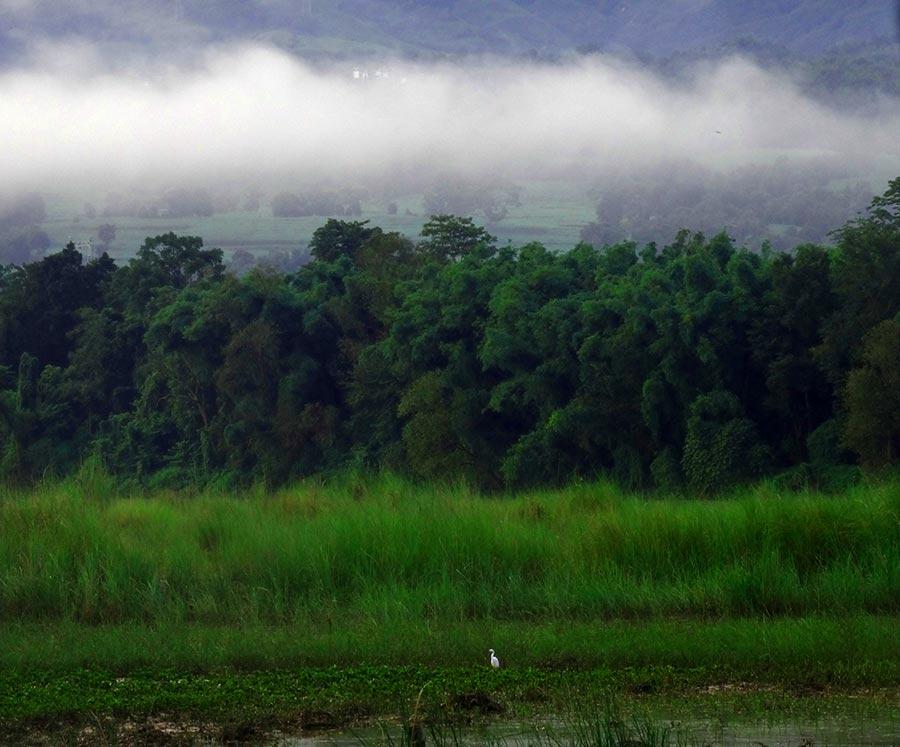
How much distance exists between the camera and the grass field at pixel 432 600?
8.17m

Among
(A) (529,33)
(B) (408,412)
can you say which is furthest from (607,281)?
(A) (529,33)

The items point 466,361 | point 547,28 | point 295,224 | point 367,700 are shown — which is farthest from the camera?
point 547,28

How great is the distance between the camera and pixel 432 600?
404 inches

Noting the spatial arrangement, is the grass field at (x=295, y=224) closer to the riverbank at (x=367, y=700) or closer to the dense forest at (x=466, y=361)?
the dense forest at (x=466, y=361)

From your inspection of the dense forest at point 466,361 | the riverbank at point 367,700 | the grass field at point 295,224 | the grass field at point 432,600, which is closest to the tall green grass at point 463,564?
the grass field at point 432,600

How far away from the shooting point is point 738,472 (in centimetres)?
2908

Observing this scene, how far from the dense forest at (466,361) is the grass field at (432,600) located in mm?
10316

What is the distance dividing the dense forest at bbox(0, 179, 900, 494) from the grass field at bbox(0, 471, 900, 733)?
10.3 m

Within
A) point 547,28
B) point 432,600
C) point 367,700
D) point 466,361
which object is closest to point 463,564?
point 432,600

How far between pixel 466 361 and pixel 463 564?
25.8 meters

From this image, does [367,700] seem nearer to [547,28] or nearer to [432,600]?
[432,600]

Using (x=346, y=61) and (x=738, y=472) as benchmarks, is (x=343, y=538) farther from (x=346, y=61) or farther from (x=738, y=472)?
(x=346, y=61)

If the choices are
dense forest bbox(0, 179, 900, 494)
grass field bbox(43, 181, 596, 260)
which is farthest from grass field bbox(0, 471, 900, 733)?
grass field bbox(43, 181, 596, 260)

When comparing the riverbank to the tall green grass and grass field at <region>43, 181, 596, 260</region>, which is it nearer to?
the tall green grass
